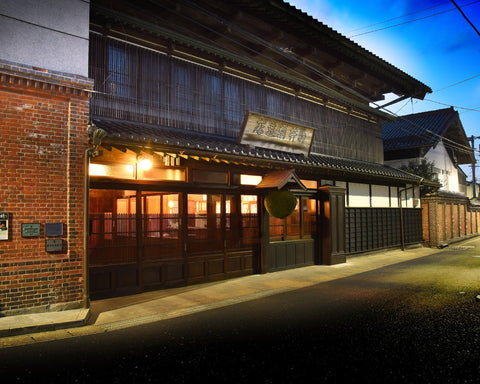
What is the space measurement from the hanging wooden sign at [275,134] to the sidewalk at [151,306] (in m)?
4.55

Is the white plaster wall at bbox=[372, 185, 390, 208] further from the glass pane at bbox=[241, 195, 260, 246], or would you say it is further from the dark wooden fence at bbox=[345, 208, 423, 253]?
the glass pane at bbox=[241, 195, 260, 246]

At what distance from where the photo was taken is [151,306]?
8305 millimetres

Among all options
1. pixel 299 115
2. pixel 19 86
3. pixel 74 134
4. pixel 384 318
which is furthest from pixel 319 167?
pixel 19 86

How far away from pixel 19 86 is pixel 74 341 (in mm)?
5094

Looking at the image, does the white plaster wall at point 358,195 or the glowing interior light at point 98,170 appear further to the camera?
the white plaster wall at point 358,195

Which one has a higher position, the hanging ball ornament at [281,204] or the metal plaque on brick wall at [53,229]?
the hanging ball ornament at [281,204]

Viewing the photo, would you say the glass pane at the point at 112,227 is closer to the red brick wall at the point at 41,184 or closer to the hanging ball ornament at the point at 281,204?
the red brick wall at the point at 41,184

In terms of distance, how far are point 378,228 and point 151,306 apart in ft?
44.1

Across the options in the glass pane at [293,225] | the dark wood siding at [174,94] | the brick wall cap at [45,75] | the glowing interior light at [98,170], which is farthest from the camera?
the glass pane at [293,225]

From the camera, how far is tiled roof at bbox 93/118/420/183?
338 inches

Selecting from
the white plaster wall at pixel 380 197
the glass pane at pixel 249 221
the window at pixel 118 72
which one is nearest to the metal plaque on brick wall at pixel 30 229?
the window at pixel 118 72

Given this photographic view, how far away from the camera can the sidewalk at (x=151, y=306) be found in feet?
21.3

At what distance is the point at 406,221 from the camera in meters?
20.8

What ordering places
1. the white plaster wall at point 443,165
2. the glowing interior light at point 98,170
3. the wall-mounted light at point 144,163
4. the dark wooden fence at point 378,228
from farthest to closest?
the white plaster wall at point 443,165, the dark wooden fence at point 378,228, the wall-mounted light at point 144,163, the glowing interior light at point 98,170
